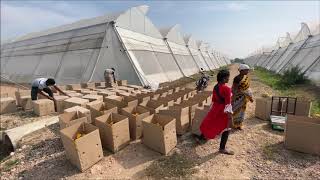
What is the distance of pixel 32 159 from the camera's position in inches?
190

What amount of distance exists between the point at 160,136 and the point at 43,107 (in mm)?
5252

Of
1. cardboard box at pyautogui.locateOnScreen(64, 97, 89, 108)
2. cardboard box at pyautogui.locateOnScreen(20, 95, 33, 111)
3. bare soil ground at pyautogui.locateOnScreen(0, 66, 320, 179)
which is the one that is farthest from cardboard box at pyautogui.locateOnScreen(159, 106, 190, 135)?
cardboard box at pyautogui.locateOnScreen(20, 95, 33, 111)

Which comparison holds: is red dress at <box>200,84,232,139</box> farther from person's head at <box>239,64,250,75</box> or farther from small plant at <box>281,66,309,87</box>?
small plant at <box>281,66,309,87</box>

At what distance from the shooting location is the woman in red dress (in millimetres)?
4238

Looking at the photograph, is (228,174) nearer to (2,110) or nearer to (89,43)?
(2,110)

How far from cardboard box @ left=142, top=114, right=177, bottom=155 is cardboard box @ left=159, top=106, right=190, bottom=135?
15.0 inches

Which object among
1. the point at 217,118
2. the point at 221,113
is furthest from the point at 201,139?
the point at 221,113

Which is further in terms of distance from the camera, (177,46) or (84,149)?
(177,46)

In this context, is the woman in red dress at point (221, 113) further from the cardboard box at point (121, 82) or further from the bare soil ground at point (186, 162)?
the cardboard box at point (121, 82)

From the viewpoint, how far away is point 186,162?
4.30 m

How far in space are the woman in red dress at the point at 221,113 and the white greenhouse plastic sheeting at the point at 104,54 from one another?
844 centimetres

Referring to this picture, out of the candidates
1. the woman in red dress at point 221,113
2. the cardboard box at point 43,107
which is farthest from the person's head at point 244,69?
the cardboard box at point 43,107

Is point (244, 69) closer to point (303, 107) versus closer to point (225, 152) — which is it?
point (225, 152)

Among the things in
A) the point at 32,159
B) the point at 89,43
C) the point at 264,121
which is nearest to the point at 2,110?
the point at 32,159
